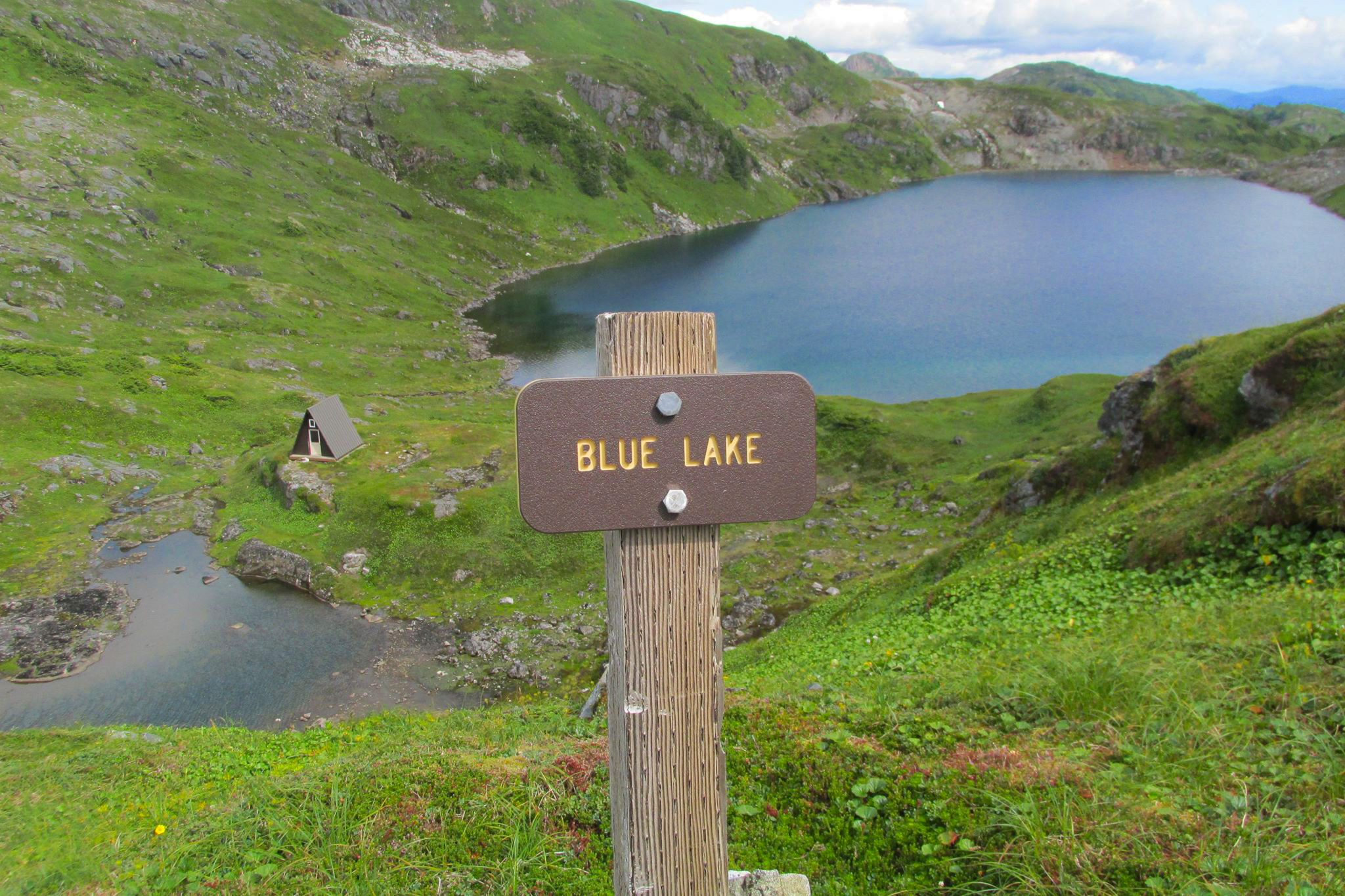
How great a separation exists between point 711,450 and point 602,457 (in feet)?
1.78

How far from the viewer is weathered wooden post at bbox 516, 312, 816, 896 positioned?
3.42 meters

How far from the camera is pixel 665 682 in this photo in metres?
3.73

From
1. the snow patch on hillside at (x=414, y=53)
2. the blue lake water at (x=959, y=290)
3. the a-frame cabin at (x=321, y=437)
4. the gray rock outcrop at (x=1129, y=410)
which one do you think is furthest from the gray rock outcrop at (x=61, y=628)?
the snow patch on hillside at (x=414, y=53)

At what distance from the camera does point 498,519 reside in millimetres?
37375

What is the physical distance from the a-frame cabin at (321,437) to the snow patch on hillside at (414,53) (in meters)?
150

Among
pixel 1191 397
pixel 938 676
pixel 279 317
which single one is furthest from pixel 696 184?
pixel 938 676

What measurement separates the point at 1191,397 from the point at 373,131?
155 m

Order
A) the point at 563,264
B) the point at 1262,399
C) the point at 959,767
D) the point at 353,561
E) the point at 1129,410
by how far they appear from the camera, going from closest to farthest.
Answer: the point at 959,767 < the point at 1262,399 < the point at 1129,410 < the point at 353,561 < the point at 563,264

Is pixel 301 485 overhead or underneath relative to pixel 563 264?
underneath

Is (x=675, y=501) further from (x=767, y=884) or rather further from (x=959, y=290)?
(x=959, y=290)

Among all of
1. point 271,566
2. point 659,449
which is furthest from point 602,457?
point 271,566

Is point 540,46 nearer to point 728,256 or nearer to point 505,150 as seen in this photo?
point 505,150

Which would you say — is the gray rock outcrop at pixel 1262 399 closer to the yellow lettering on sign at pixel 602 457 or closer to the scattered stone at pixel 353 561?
the yellow lettering on sign at pixel 602 457

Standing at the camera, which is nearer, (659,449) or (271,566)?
(659,449)
